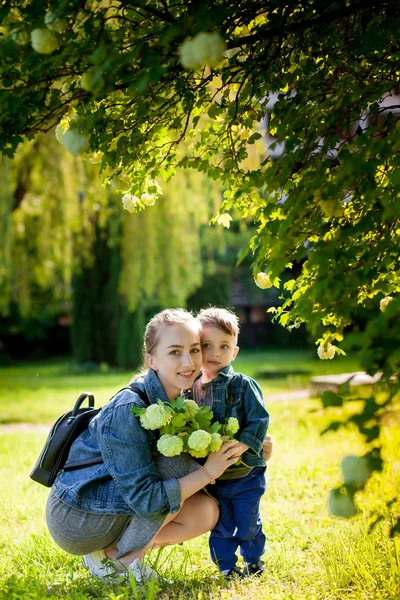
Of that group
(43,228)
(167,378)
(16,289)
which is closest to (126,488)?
(167,378)

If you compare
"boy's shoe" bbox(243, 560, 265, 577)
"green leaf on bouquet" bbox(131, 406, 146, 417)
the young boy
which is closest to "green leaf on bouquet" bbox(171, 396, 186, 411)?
"green leaf on bouquet" bbox(131, 406, 146, 417)

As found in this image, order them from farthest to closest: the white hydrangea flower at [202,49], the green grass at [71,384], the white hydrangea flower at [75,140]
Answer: the green grass at [71,384], the white hydrangea flower at [75,140], the white hydrangea flower at [202,49]

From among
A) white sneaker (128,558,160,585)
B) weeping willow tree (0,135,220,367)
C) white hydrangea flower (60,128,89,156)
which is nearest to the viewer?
white hydrangea flower (60,128,89,156)

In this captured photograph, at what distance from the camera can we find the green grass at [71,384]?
10.7 meters

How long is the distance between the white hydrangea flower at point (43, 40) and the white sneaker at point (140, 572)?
80.3 inches

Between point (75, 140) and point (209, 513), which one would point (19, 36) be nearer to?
point (75, 140)

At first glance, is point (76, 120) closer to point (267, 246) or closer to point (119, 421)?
point (267, 246)

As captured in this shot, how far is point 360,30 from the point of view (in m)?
3.00

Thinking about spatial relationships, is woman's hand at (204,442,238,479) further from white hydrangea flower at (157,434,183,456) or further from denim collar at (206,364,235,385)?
denim collar at (206,364,235,385)

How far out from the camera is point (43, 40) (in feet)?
7.52

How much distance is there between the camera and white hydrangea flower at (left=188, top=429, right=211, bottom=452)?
298 centimetres

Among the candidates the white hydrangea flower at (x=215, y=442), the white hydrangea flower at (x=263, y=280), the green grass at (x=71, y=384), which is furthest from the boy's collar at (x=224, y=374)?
the green grass at (x=71, y=384)

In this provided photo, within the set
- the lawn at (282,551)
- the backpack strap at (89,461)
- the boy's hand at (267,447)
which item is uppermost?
the backpack strap at (89,461)

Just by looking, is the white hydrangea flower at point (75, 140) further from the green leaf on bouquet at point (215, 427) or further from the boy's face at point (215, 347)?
the green leaf on bouquet at point (215, 427)
